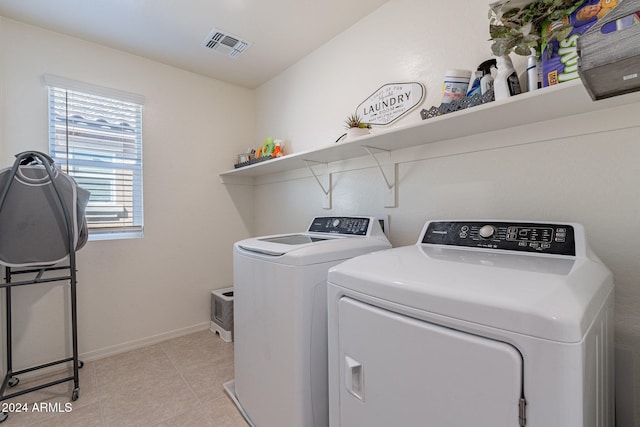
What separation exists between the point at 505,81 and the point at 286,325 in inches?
52.0

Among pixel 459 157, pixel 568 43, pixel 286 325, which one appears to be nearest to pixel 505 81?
pixel 568 43

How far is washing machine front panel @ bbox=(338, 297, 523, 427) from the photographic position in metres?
0.59

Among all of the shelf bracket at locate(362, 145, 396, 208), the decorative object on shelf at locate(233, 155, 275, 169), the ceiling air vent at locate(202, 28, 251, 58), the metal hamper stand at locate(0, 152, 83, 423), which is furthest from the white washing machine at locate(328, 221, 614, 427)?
the ceiling air vent at locate(202, 28, 251, 58)

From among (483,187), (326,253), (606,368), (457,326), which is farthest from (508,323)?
(483,187)

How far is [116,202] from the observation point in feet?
7.63

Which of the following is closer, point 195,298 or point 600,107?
point 600,107

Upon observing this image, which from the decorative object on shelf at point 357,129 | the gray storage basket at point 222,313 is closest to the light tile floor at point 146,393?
the gray storage basket at point 222,313

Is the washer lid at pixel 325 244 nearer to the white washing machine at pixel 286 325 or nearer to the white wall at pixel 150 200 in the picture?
the white washing machine at pixel 286 325

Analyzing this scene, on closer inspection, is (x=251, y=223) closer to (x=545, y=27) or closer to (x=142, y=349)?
(x=142, y=349)

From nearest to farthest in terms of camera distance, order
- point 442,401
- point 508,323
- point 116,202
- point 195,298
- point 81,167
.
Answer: point 508,323, point 442,401, point 81,167, point 116,202, point 195,298

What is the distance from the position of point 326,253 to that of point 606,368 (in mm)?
939

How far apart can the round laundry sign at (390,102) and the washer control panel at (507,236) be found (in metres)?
0.75

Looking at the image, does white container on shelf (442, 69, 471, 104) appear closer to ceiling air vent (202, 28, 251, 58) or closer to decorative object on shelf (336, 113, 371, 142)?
decorative object on shelf (336, 113, 371, 142)

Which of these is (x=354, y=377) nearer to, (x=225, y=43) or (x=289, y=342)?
(x=289, y=342)
